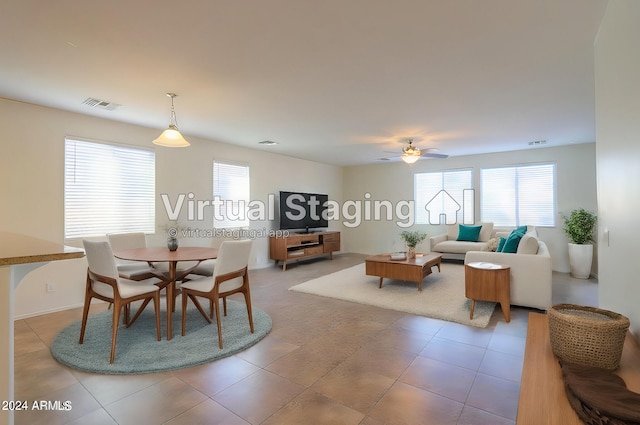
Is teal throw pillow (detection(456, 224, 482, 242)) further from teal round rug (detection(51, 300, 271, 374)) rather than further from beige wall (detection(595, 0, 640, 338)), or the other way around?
teal round rug (detection(51, 300, 271, 374))

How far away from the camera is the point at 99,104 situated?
358 centimetres

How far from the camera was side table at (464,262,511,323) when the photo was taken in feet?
11.0

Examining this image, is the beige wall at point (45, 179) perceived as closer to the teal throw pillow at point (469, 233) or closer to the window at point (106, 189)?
the window at point (106, 189)

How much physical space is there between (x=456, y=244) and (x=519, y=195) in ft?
5.60

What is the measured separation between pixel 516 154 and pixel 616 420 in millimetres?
6907

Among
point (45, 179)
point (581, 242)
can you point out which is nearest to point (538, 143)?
point (581, 242)

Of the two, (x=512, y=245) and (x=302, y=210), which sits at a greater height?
(x=302, y=210)

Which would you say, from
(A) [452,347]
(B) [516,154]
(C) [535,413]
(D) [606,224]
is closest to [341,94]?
(D) [606,224]

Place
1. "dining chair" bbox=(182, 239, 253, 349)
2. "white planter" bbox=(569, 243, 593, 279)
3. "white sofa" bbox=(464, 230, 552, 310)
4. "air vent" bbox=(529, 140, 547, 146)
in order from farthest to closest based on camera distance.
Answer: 1. "air vent" bbox=(529, 140, 547, 146)
2. "white planter" bbox=(569, 243, 593, 279)
3. "white sofa" bbox=(464, 230, 552, 310)
4. "dining chair" bbox=(182, 239, 253, 349)

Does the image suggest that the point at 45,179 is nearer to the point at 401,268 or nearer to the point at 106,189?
the point at 106,189

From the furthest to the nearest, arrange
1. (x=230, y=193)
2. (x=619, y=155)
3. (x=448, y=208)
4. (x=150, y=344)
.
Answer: (x=448, y=208), (x=230, y=193), (x=150, y=344), (x=619, y=155)

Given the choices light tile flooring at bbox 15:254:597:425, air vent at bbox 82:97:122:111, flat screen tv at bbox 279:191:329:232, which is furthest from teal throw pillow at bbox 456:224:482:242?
air vent at bbox 82:97:122:111

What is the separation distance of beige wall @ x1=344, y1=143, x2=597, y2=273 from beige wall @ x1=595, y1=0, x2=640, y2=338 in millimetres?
4985

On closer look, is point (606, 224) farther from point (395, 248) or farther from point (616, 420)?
point (395, 248)
